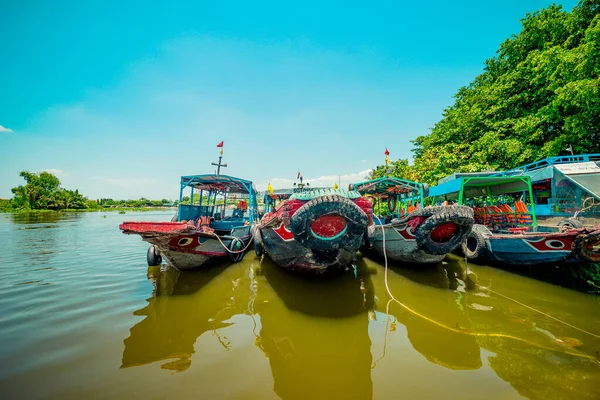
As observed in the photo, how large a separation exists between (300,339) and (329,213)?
5.81 ft

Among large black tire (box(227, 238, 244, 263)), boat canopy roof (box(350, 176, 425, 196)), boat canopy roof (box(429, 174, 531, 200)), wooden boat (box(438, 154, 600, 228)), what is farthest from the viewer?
boat canopy roof (box(350, 176, 425, 196))

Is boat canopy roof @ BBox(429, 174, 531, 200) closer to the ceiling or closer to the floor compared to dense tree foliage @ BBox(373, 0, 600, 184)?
closer to the floor

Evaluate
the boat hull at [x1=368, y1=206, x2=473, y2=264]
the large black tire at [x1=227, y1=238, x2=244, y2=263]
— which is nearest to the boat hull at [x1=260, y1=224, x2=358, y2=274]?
the boat hull at [x1=368, y1=206, x2=473, y2=264]

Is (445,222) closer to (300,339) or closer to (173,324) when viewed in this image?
(300,339)

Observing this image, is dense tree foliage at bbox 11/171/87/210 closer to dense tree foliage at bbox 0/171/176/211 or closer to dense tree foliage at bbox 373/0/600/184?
dense tree foliage at bbox 0/171/176/211

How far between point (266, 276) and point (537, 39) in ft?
65.3

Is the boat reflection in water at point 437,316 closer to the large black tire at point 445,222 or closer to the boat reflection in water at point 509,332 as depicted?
the boat reflection in water at point 509,332

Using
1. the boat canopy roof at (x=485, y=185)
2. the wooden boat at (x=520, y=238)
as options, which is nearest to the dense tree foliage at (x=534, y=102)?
the boat canopy roof at (x=485, y=185)

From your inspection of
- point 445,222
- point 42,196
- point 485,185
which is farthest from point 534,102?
point 42,196

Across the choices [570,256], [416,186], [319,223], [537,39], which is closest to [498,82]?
[537,39]

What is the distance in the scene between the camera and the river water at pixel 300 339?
2361mm

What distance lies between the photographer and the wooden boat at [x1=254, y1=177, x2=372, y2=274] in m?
3.59

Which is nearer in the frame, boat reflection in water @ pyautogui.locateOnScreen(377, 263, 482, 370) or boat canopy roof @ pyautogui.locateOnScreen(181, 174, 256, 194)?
boat reflection in water @ pyautogui.locateOnScreen(377, 263, 482, 370)

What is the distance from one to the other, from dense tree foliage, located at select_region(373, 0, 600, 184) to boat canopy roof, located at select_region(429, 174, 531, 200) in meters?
4.68
